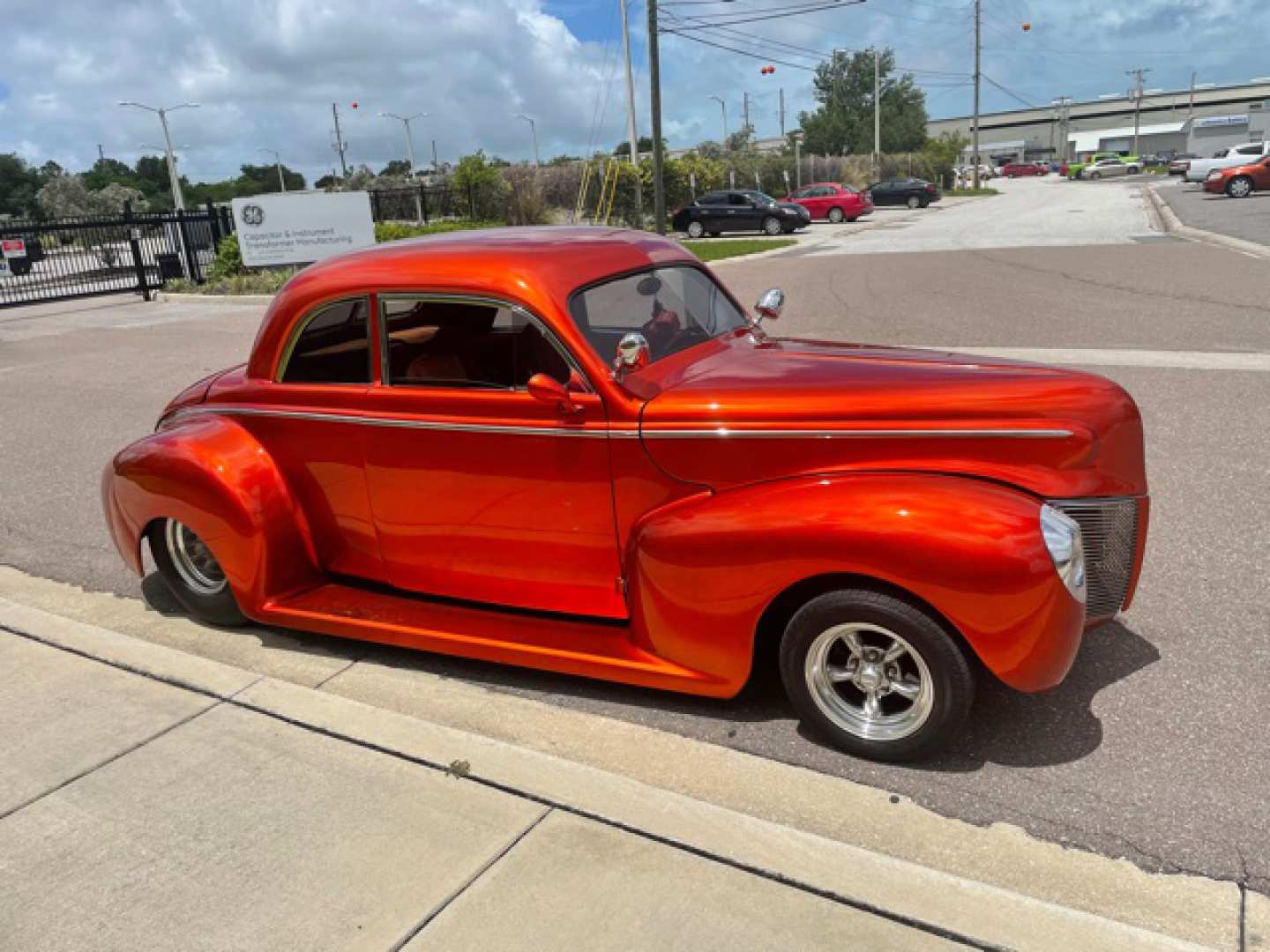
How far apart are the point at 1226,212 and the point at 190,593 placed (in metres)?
28.8

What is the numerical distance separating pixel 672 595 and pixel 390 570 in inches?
56.4

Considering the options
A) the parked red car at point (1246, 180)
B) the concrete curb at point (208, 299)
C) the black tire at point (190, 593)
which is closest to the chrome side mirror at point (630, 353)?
the black tire at point (190, 593)

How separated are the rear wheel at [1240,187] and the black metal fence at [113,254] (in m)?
32.6

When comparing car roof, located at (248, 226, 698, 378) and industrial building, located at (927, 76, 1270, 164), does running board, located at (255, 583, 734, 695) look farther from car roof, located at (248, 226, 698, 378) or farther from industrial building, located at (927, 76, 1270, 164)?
industrial building, located at (927, 76, 1270, 164)

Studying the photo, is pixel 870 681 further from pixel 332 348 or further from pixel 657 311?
pixel 332 348

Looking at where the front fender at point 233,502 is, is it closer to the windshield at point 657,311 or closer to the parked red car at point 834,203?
the windshield at point 657,311

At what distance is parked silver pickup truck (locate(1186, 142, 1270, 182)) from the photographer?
38000mm

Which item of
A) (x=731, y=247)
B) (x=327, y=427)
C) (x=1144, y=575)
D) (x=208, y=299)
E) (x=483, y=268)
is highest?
(x=483, y=268)

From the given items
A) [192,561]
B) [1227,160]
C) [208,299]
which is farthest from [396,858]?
[1227,160]

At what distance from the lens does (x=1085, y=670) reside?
11.6 feet

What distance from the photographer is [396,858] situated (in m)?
2.76

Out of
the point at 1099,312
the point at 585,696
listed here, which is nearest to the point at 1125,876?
the point at 585,696

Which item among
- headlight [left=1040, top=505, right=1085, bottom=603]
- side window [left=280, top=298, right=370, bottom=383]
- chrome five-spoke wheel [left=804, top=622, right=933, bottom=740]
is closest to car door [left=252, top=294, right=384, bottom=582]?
side window [left=280, top=298, right=370, bottom=383]

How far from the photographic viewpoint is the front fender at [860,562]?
269 centimetres
